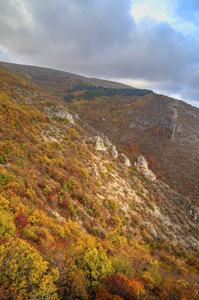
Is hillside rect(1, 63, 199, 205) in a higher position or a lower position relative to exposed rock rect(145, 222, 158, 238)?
higher

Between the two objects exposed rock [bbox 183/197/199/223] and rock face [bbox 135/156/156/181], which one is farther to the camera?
rock face [bbox 135/156/156/181]

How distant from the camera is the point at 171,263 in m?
19.4

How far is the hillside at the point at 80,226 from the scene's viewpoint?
6801mm

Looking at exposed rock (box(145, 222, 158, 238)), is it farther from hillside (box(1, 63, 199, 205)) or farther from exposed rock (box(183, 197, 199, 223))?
hillside (box(1, 63, 199, 205))

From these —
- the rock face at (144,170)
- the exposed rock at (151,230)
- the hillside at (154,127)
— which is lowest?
the exposed rock at (151,230)

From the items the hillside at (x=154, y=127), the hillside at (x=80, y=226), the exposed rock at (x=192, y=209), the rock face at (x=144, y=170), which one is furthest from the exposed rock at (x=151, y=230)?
the hillside at (x=154, y=127)

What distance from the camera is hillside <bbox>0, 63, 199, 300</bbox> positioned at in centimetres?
680

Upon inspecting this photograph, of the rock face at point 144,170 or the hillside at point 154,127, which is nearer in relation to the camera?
the rock face at point 144,170

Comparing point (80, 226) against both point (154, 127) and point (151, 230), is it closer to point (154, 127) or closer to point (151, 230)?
point (151, 230)

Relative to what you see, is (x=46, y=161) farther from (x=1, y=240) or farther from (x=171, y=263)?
(x=171, y=263)

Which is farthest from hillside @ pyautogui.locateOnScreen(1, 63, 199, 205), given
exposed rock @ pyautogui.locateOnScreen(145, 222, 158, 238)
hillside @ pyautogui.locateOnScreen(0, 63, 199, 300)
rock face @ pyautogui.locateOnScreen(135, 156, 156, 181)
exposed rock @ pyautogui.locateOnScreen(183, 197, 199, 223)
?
exposed rock @ pyautogui.locateOnScreen(145, 222, 158, 238)

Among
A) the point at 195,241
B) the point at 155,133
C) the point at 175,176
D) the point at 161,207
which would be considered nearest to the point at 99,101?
the point at 155,133

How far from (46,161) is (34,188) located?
20.5 feet

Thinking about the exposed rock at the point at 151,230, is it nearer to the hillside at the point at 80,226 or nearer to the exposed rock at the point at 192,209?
the hillside at the point at 80,226
